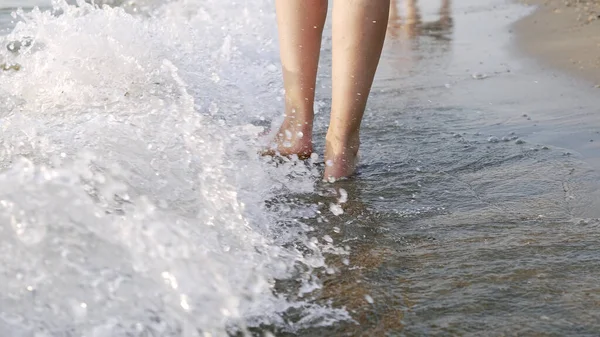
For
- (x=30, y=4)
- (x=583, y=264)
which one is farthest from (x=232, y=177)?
(x=30, y=4)

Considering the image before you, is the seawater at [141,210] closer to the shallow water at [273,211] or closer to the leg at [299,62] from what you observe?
the shallow water at [273,211]

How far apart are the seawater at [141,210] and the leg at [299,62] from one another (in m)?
0.11

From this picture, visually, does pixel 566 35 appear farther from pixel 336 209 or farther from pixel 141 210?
pixel 141 210

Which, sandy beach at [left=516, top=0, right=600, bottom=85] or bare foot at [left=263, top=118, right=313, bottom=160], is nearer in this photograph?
bare foot at [left=263, top=118, right=313, bottom=160]

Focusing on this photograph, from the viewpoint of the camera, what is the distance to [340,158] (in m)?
1.95

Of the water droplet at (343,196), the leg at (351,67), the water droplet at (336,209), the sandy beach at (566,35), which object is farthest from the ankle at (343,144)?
the sandy beach at (566,35)

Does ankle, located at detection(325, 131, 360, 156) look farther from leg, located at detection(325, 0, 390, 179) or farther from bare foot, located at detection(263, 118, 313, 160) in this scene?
bare foot, located at detection(263, 118, 313, 160)

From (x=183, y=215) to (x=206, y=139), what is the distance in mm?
555

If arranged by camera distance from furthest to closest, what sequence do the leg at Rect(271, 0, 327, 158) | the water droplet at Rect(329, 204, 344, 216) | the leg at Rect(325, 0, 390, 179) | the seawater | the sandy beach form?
1. the sandy beach
2. the leg at Rect(271, 0, 327, 158)
3. the leg at Rect(325, 0, 390, 179)
4. the water droplet at Rect(329, 204, 344, 216)
5. the seawater

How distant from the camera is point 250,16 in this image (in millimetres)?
5160

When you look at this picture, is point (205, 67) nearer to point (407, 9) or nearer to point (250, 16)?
point (250, 16)

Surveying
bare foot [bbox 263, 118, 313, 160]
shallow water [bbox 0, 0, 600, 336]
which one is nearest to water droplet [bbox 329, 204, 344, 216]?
shallow water [bbox 0, 0, 600, 336]

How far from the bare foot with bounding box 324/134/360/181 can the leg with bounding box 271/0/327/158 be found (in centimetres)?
18

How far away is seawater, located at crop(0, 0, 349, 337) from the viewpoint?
1.19 meters
